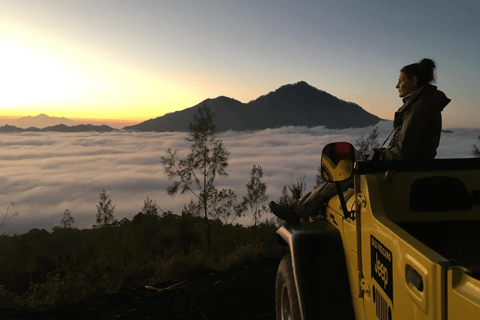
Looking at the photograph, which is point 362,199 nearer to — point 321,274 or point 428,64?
Result: point 321,274

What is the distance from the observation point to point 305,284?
2.85 metres

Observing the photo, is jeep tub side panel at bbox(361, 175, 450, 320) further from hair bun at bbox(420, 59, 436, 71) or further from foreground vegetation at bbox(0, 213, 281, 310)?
foreground vegetation at bbox(0, 213, 281, 310)

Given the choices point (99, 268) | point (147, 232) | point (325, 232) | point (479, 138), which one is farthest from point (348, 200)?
point (147, 232)

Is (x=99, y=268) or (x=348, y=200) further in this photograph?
(x=99, y=268)

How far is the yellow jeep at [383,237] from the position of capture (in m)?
1.87

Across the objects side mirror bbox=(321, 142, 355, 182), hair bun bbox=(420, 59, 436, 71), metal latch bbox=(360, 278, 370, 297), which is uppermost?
hair bun bbox=(420, 59, 436, 71)

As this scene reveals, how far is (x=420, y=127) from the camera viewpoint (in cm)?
318

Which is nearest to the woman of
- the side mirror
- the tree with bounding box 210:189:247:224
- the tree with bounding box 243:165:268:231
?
the side mirror

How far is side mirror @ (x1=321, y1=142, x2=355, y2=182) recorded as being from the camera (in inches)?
94.8

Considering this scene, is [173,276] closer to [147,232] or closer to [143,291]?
[143,291]

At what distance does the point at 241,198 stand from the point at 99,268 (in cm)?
1132

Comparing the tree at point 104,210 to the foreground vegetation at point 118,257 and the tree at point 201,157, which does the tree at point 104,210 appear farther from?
the tree at point 201,157

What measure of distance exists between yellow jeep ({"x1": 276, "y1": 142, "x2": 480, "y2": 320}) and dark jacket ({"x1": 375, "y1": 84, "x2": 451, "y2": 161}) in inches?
24.5

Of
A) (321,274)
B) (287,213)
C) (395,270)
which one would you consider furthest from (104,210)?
(395,270)
